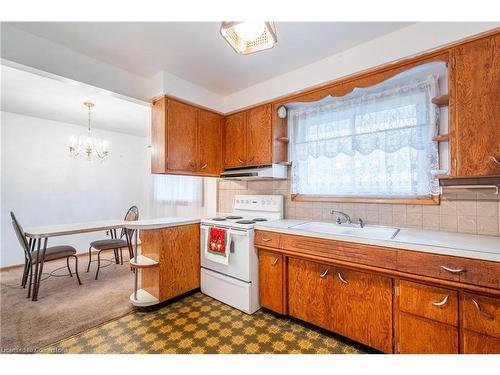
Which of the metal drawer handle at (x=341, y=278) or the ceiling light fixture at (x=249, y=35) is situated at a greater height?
the ceiling light fixture at (x=249, y=35)

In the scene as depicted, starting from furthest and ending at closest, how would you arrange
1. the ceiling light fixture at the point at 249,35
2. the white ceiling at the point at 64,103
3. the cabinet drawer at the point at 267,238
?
the white ceiling at the point at 64,103 → the cabinet drawer at the point at 267,238 → the ceiling light fixture at the point at 249,35

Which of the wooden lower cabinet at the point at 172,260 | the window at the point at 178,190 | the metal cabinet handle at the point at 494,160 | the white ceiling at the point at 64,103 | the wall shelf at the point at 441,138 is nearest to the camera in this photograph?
the metal cabinet handle at the point at 494,160

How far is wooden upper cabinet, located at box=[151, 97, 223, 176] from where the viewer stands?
2.39 meters

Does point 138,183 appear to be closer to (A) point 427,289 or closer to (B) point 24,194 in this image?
(B) point 24,194

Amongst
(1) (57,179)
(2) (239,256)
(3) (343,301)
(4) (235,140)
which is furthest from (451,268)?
(1) (57,179)

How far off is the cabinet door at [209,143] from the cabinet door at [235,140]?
0.09 metres

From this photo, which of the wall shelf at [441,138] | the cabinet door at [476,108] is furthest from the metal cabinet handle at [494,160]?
the wall shelf at [441,138]

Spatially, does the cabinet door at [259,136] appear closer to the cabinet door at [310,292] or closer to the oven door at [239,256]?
the oven door at [239,256]

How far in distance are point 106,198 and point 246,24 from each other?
453cm

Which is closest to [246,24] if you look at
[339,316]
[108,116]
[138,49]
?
[138,49]

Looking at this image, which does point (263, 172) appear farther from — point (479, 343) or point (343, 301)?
point (479, 343)

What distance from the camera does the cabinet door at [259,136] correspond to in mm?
2496

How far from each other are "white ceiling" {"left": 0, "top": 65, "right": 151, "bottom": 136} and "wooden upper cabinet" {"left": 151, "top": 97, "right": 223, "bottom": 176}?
320mm

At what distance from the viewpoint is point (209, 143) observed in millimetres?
2826
